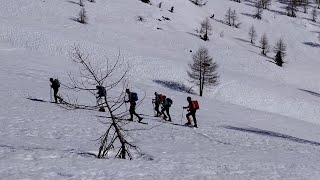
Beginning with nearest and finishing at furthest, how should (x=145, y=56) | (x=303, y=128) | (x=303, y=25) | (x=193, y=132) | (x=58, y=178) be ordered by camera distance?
(x=58, y=178)
(x=193, y=132)
(x=303, y=128)
(x=145, y=56)
(x=303, y=25)

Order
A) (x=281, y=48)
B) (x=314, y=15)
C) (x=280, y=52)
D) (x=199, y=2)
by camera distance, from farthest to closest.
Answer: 1. (x=314, y=15)
2. (x=199, y=2)
3. (x=281, y=48)
4. (x=280, y=52)

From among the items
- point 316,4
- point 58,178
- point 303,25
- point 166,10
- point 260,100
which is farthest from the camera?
point 316,4

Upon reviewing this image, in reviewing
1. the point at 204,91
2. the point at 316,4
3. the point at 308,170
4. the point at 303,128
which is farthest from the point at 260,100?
the point at 316,4

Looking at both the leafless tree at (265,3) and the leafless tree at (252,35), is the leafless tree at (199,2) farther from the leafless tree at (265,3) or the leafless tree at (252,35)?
the leafless tree at (252,35)

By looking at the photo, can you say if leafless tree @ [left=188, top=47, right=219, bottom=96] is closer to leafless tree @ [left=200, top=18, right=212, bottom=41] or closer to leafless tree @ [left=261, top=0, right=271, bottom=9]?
leafless tree @ [left=200, top=18, right=212, bottom=41]

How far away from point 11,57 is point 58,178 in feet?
153

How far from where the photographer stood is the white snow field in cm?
1241

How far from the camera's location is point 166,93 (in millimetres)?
44750

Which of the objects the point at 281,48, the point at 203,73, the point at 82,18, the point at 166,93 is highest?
the point at 82,18

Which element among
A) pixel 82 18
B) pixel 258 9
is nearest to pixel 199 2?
pixel 258 9

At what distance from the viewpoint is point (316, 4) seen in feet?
510

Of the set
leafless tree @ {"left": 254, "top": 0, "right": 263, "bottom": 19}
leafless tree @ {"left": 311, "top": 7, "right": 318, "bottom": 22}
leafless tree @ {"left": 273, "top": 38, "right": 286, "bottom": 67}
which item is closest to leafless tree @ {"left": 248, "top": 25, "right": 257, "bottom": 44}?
leafless tree @ {"left": 273, "top": 38, "right": 286, "bottom": 67}

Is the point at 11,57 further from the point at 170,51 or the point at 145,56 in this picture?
the point at 170,51

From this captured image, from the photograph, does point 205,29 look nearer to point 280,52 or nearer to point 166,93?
point 280,52
